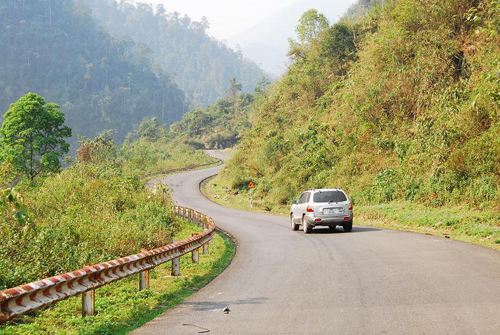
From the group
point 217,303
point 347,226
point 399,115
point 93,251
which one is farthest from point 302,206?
point 399,115

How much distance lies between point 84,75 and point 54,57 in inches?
416

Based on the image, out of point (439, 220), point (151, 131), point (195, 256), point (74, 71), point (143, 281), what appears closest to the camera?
point (143, 281)

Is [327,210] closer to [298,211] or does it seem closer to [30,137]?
[298,211]

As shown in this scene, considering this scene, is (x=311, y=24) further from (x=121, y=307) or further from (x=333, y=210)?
(x=121, y=307)

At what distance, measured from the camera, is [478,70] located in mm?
28250

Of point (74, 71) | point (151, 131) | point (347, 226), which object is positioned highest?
point (74, 71)

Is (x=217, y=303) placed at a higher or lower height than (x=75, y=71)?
lower

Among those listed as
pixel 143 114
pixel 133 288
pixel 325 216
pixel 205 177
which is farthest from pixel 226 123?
pixel 133 288

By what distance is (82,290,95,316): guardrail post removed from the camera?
25.1 feet

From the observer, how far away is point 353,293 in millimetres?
8289

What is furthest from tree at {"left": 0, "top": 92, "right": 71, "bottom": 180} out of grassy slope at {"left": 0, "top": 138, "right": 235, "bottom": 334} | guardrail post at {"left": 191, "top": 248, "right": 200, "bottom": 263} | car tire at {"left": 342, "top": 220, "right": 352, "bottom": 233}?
guardrail post at {"left": 191, "top": 248, "right": 200, "bottom": 263}

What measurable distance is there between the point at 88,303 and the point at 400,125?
27929 mm

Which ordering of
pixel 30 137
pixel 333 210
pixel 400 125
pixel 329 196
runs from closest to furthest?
pixel 333 210, pixel 329 196, pixel 400 125, pixel 30 137

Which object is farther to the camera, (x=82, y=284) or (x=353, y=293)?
(x=353, y=293)
